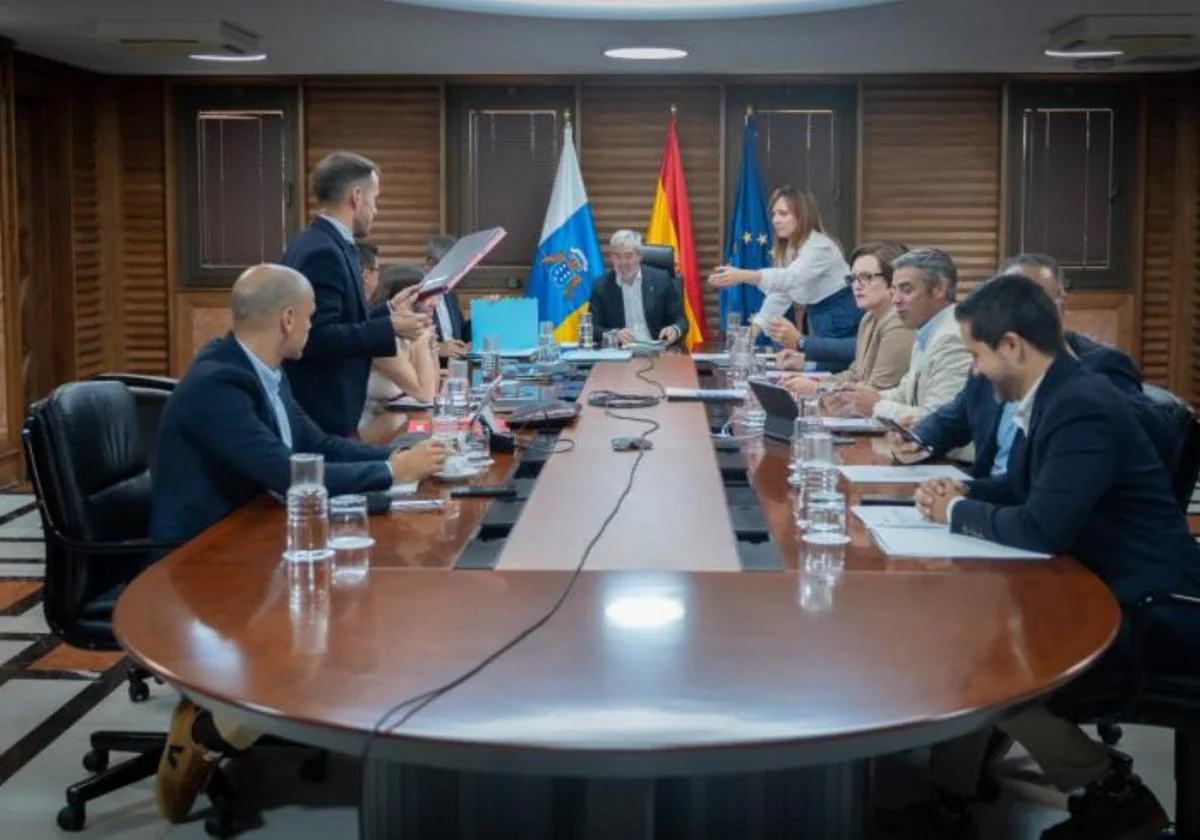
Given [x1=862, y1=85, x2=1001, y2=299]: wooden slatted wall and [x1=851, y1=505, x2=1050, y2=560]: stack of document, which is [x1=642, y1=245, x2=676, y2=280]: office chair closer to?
[x1=862, y1=85, x2=1001, y2=299]: wooden slatted wall

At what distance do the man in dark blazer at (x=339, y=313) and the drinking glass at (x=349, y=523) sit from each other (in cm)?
166

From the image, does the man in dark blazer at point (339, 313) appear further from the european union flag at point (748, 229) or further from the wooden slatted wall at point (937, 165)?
the wooden slatted wall at point (937, 165)

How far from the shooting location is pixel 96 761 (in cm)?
→ 380

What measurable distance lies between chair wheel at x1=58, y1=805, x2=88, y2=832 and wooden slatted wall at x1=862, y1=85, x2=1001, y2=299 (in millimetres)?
6945

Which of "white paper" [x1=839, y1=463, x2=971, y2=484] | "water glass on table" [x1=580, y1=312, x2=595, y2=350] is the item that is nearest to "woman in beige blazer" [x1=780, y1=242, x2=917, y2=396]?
"white paper" [x1=839, y1=463, x2=971, y2=484]

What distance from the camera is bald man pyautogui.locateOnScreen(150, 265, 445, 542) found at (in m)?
3.36

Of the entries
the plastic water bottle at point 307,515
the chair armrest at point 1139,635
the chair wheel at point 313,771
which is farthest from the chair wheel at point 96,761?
the chair armrest at point 1139,635

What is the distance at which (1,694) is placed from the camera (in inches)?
176

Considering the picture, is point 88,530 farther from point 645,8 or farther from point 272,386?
point 645,8

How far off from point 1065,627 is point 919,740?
1.76 ft

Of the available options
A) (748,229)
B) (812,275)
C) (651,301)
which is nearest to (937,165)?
(748,229)

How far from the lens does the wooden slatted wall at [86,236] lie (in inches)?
368

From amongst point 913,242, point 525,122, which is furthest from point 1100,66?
point 525,122

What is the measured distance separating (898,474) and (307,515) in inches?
63.3
